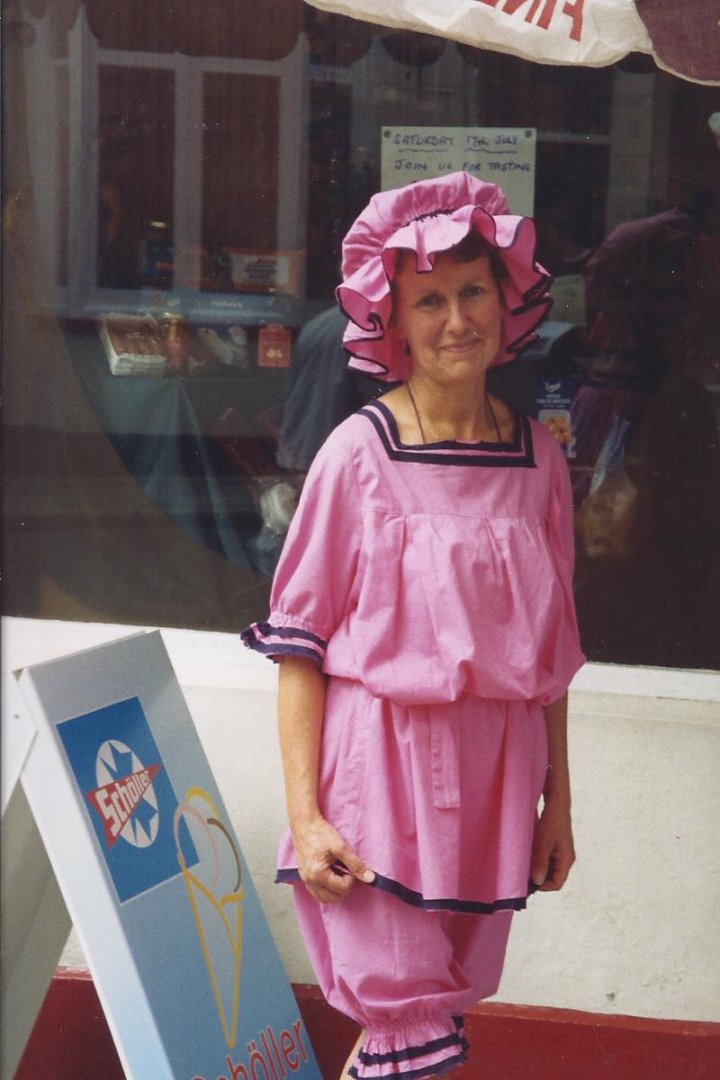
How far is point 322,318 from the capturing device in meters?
3.98

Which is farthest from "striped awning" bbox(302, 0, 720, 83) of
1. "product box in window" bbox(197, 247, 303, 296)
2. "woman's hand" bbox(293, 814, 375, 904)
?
"woman's hand" bbox(293, 814, 375, 904)

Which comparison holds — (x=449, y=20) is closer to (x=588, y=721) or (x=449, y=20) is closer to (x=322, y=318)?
(x=322, y=318)

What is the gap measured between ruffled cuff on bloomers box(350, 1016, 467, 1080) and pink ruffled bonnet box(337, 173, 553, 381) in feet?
3.60

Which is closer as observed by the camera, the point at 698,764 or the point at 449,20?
the point at 449,20

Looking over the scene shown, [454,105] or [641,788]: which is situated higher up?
[454,105]

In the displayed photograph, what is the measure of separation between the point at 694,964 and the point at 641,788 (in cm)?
43

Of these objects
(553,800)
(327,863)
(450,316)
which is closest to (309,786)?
(327,863)

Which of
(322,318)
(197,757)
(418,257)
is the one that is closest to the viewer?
(418,257)

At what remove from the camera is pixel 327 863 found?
2.43m

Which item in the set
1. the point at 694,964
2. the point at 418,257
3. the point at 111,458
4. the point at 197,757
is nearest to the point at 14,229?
the point at 111,458

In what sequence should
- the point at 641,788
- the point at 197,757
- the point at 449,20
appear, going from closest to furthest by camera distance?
1. the point at 197,757
2. the point at 449,20
3. the point at 641,788

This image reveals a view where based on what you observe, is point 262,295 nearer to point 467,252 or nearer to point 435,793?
point 467,252

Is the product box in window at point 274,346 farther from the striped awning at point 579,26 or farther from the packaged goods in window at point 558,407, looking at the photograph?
the striped awning at point 579,26

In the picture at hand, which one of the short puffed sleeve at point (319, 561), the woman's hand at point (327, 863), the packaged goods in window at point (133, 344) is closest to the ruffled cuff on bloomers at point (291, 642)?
the short puffed sleeve at point (319, 561)
